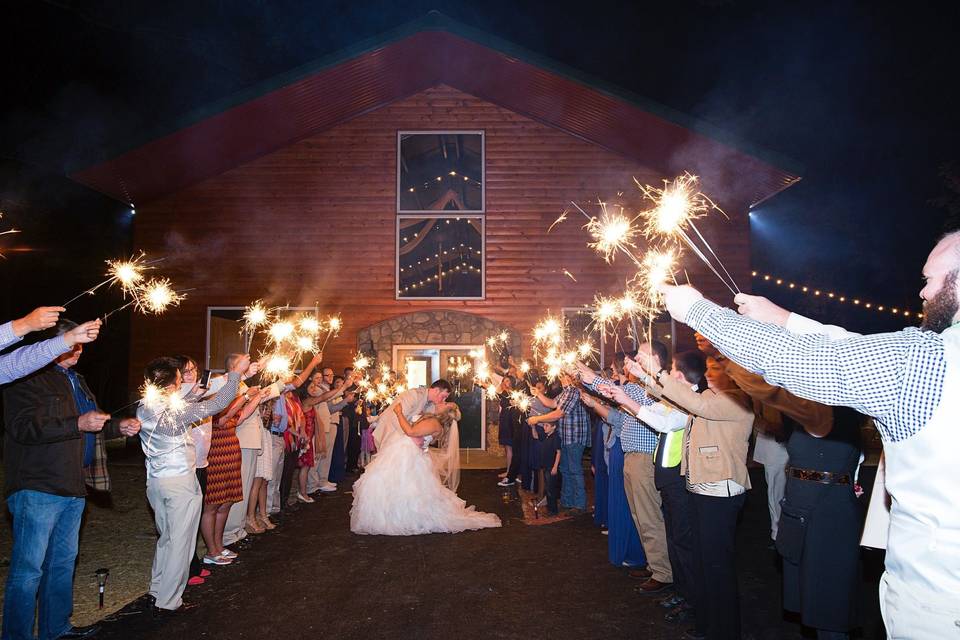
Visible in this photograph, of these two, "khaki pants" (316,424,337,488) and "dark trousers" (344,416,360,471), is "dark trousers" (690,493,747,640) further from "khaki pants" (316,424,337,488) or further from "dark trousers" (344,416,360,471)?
"dark trousers" (344,416,360,471)

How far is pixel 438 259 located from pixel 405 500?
864 centimetres

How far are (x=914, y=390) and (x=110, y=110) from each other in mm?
17974

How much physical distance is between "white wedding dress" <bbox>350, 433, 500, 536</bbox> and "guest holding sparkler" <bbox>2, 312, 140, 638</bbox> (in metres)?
3.85

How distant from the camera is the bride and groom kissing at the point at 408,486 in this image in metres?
8.05

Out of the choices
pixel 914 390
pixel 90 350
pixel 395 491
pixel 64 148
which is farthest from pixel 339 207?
pixel 914 390

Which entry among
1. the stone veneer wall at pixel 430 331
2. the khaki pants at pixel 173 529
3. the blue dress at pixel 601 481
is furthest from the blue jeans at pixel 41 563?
the stone veneer wall at pixel 430 331

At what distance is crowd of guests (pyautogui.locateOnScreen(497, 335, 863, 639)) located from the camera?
153 inches

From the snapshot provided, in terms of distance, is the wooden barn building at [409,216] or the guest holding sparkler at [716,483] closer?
the guest holding sparkler at [716,483]

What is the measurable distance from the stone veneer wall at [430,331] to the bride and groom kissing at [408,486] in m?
6.45

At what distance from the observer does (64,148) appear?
1326 centimetres

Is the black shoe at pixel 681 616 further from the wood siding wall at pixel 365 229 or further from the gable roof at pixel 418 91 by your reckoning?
the gable roof at pixel 418 91

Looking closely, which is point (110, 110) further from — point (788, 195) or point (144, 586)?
point (788, 195)

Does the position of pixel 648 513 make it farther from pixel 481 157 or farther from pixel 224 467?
pixel 481 157

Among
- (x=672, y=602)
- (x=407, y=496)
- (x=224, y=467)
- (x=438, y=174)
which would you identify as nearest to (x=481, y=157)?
(x=438, y=174)
